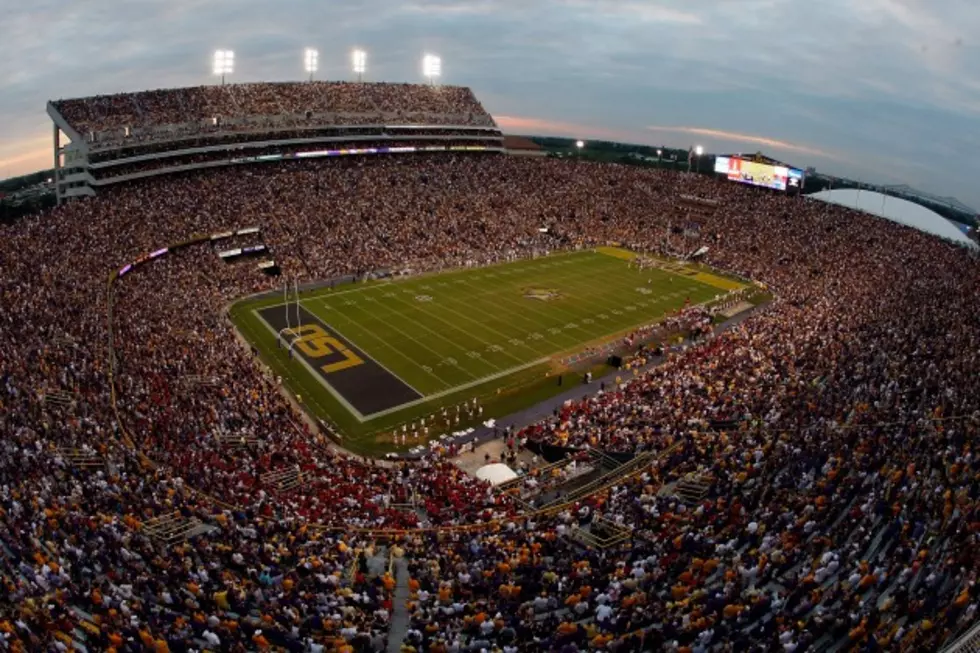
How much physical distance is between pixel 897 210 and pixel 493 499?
6777 centimetres

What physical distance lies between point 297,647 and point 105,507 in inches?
260

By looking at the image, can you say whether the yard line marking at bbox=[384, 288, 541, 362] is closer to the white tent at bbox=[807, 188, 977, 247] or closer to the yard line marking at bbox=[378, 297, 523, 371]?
the yard line marking at bbox=[378, 297, 523, 371]

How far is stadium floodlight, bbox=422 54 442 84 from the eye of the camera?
76.2 metres

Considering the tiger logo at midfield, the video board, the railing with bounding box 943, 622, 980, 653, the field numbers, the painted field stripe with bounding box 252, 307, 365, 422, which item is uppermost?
the video board

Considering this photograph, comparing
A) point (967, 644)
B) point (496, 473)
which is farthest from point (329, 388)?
point (967, 644)

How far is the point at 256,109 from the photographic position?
→ 63656 mm

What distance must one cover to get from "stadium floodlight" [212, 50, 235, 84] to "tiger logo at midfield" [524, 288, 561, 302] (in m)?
37.8

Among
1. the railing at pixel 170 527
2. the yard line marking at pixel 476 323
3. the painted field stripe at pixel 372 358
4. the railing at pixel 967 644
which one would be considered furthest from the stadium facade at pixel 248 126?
the railing at pixel 967 644

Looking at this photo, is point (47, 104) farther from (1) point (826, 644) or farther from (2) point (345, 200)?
(1) point (826, 644)

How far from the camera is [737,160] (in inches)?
2630

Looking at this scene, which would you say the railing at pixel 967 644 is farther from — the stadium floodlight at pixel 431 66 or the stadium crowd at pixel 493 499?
the stadium floodlight at pixel 431 66

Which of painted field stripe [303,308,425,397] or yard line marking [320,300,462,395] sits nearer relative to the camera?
painted field stripe [303,308,425,397]

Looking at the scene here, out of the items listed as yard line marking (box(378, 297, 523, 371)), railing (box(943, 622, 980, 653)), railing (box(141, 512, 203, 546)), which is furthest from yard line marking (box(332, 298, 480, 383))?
railing (box(943, 622, 980, 653))

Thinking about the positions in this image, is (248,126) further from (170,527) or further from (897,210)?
(897,210)
